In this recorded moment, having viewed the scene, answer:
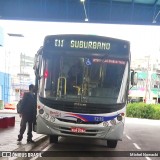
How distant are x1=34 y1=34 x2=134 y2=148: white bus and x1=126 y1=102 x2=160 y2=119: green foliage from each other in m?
30.5

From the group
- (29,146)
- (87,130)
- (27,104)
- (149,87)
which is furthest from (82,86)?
(149,87)

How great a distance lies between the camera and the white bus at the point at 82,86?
36.9ft

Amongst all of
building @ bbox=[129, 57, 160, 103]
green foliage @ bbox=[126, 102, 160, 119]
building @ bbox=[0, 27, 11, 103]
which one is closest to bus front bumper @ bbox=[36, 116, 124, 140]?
green foliage @ bbox=[126, 102, 160, 119]

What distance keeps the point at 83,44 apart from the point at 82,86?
54.8 inches

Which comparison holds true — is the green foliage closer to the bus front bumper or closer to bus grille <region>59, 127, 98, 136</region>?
the bus front bumper

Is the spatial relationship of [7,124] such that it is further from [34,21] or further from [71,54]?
[71,54]

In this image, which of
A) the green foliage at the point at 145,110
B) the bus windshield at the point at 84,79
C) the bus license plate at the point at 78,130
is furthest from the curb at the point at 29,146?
the green foliage at the point at 145,110

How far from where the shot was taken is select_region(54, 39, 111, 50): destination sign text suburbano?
12016 mm

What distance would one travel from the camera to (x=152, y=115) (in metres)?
42.2

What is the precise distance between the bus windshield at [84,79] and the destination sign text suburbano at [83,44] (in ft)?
1.14

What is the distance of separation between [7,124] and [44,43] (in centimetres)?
773

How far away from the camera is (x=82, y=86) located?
11.5 m

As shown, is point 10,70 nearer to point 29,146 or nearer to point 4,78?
point 4,78

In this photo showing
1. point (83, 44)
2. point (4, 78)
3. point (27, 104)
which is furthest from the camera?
point (4, 78)
